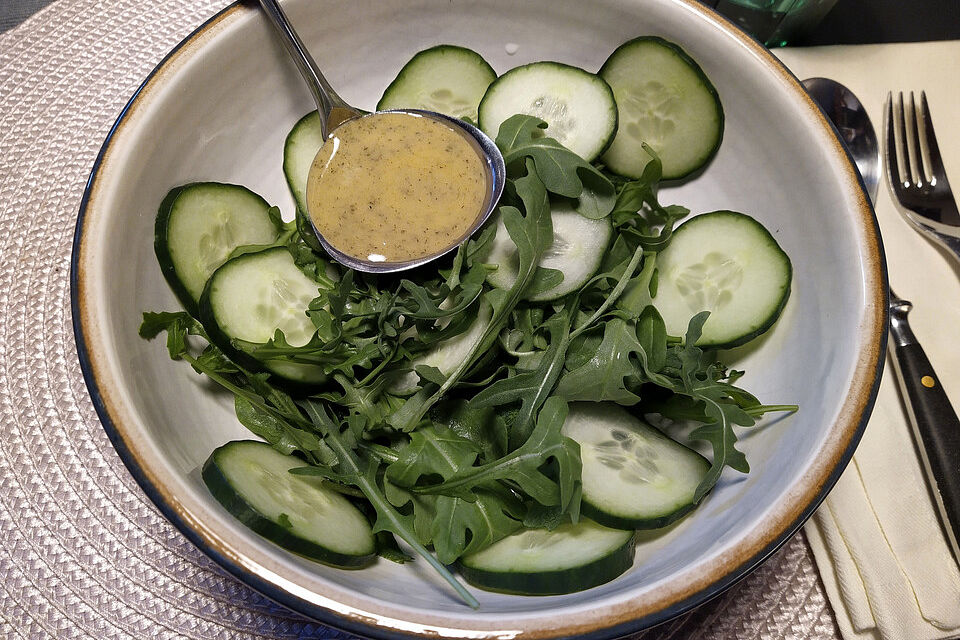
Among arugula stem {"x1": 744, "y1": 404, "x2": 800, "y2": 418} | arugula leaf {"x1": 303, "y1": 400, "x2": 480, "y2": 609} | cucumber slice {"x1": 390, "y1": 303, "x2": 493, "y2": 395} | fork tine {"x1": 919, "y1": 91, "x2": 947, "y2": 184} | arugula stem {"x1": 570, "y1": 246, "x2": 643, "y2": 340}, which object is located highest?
fork tine {"x1": 919, "y1": 91, "x2": 947, "y2": 184}

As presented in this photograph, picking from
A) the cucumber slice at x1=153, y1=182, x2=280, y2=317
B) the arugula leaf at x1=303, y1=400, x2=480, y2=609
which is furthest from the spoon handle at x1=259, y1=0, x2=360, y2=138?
the arugula leaf at x1=303, y1=400, x2=480, y2=609

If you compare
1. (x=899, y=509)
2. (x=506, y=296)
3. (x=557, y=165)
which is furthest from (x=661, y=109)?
(x=899, y=509)

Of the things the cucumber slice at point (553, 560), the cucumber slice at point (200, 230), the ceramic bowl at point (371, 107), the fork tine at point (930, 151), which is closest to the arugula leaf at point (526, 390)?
the cucumber slice at point (553, 560)

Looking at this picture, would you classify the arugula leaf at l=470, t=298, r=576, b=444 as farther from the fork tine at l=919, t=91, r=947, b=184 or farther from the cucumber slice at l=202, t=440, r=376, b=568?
the fork tine at l=919, t=91, r=947, b=184

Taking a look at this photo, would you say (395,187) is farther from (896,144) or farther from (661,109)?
(896,144)

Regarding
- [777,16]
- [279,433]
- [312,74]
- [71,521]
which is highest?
[777,16]

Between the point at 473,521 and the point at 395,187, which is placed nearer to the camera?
the point at 473,521

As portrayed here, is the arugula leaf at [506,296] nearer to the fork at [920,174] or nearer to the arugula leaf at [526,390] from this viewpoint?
the arugula leaf at [526,390]
